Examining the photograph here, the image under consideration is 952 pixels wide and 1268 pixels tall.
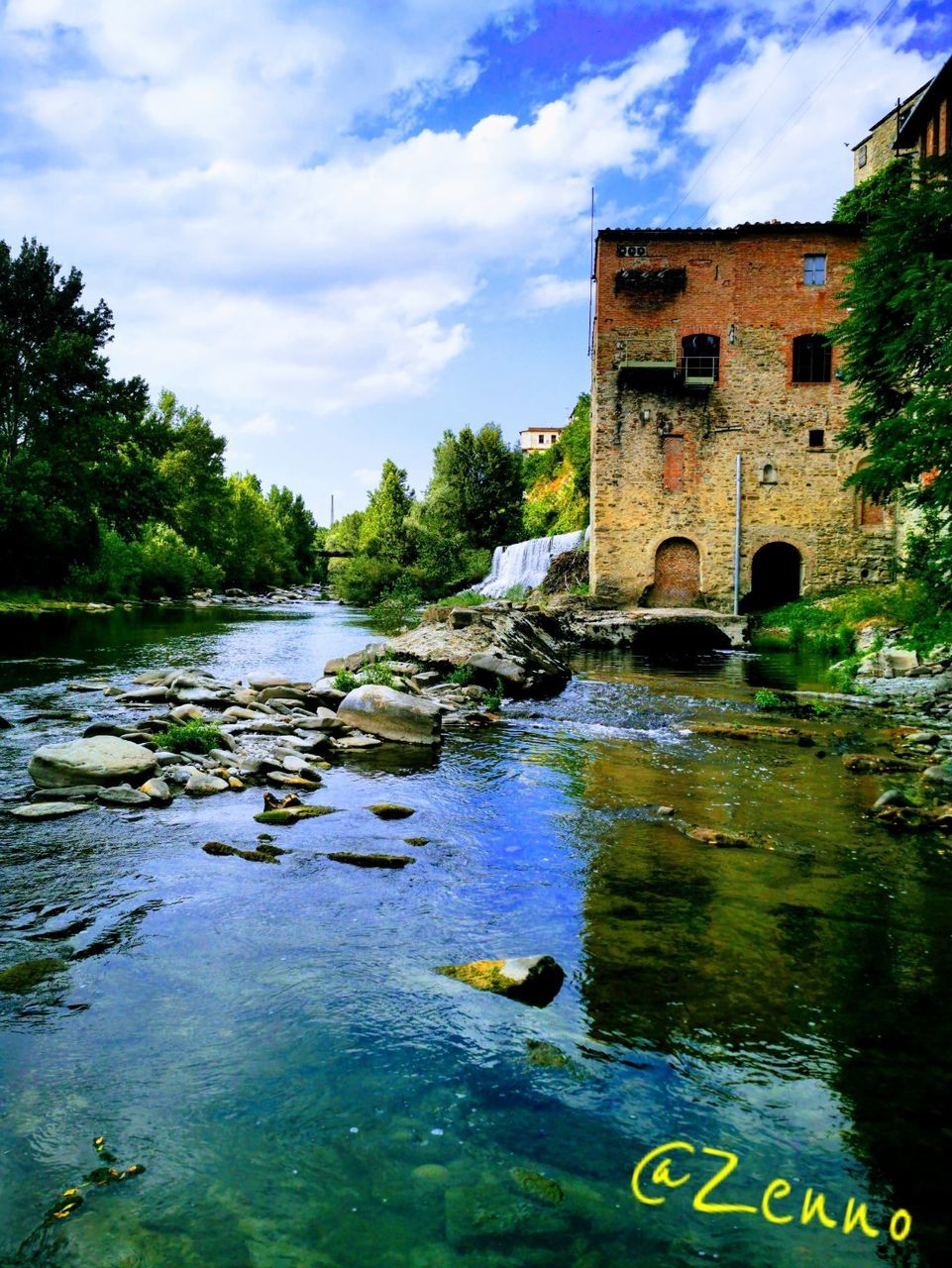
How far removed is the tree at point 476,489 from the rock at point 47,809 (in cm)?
3930

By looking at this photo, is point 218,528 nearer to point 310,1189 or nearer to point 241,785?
point 241,785

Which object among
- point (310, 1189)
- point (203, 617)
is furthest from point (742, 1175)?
point (203, 617)

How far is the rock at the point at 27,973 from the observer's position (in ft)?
12.8

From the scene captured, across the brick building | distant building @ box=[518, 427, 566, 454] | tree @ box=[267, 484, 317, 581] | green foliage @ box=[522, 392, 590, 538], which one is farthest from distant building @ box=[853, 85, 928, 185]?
Result: distant building @ box=[518, 427, 566, 454]

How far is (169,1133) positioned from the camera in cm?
293

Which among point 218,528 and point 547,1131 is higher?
point 218,528

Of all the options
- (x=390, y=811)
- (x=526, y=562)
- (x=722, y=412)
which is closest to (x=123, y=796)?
(x=390, y=811)

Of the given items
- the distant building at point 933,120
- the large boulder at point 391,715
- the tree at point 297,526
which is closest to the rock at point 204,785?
the large boulder at point 391,715

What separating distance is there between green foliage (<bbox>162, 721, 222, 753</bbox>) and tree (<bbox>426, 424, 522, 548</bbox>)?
3705 centimetres

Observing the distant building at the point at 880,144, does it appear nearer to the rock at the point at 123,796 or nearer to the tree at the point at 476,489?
the tree at the point at 476,489

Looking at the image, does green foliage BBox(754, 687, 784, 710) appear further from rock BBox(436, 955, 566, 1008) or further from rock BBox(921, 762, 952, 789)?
rock BBox(436, 955, 566, 1008)

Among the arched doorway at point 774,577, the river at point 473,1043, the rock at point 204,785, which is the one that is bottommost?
the river at point 473,1043

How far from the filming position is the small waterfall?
31797 millimetres

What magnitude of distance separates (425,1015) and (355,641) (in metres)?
19.4
